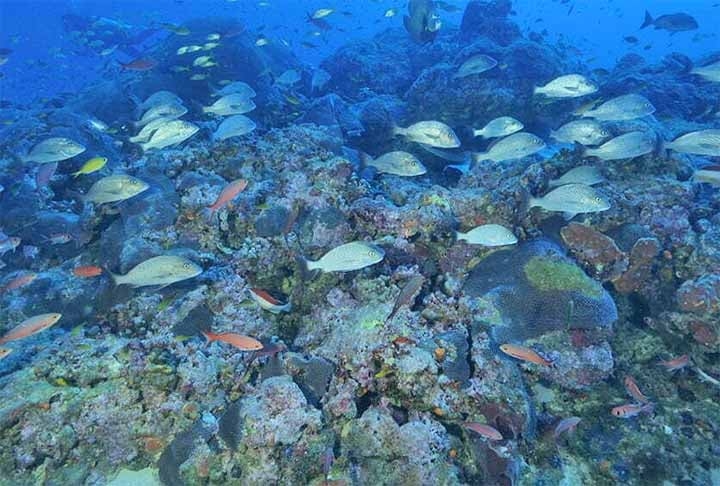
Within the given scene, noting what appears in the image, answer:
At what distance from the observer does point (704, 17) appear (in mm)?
133375

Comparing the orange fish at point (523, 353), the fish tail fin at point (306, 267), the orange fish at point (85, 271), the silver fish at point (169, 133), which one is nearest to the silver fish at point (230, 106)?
the silver fish at point (169, 133)

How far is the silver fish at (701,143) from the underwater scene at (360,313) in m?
0.02

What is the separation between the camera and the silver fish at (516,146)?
5863 mm

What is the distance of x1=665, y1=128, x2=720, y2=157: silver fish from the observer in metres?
5.56

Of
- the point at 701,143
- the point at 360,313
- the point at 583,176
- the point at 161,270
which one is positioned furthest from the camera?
the point at 583,176

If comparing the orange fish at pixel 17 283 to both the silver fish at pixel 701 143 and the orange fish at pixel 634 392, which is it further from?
the silver fish at pixel 701 143

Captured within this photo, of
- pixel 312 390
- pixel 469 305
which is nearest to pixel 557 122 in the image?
pixel 469 305

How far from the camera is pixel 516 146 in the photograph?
5953mm

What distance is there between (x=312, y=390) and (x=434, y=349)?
124cm

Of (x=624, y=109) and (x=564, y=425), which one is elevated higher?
(x=624, y=109)

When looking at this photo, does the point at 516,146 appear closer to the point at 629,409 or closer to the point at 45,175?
the point at 629,409

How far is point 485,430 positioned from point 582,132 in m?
4.76

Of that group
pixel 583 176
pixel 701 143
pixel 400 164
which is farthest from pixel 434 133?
pixel 701 143

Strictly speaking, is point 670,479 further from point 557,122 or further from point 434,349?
point 557,122
